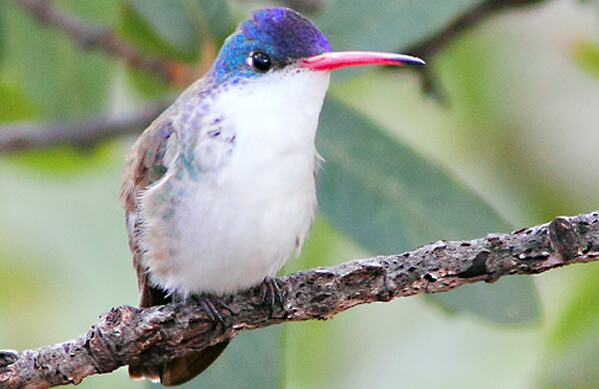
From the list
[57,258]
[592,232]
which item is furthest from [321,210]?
[57,258]

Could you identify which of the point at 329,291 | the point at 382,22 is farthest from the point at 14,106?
the point at 329,291

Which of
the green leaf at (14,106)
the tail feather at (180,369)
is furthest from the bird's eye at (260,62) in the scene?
the green leaf at (14,106)

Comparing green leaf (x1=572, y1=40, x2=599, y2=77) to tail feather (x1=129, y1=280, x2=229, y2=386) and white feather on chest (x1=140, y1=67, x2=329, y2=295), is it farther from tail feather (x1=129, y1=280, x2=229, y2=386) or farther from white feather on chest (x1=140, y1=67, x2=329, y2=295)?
tail feather (x1=129, y1=280, x2=229, y2=386)

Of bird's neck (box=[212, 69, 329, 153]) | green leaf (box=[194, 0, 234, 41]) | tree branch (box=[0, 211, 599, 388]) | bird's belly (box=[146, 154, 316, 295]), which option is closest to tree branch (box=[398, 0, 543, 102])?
green leaf (box=[194, 0, 234, 41])

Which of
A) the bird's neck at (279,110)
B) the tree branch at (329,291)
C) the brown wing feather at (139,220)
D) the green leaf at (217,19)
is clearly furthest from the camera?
the green leaf at (217,19)

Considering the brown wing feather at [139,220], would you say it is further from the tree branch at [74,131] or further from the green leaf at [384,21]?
the tree branch at [74,131]

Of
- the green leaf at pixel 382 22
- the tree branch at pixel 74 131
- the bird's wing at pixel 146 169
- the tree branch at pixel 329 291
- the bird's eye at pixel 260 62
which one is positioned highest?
the tree branch at pixel 74 131

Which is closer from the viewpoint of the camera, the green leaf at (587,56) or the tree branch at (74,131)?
the tree branch at (74,131)
